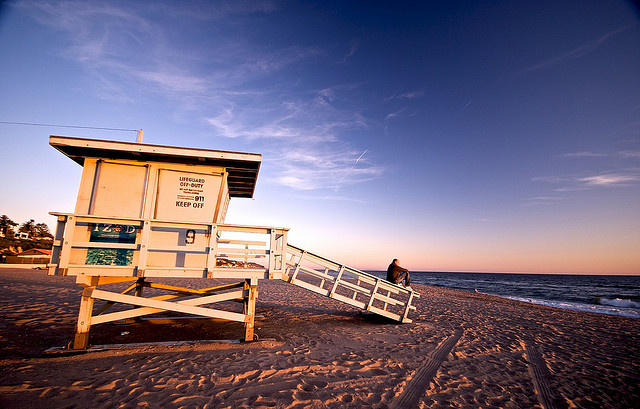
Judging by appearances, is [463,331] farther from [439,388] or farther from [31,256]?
[31,256]

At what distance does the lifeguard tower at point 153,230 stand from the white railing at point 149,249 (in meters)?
0.02

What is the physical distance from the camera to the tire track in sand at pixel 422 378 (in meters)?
4.25

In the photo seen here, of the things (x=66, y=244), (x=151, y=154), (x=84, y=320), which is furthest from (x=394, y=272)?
(x=66, y=244)

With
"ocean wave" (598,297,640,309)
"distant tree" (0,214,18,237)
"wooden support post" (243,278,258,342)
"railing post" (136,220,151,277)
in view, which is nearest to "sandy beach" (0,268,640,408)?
"wooden support post" (243,278,258,342)

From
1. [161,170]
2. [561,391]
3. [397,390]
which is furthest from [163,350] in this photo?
[561,391]

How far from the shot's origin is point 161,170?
7035 millimetres

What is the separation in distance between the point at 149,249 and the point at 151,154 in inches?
96.4

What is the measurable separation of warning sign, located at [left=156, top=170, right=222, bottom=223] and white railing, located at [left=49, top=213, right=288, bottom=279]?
0.59 metres

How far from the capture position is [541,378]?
544cm

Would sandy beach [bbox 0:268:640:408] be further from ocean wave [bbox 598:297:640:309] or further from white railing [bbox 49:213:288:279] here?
ocean wave [bbox 598:297:640:309]

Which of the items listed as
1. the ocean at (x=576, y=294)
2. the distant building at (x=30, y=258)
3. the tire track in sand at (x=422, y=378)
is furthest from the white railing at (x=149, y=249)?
the distant building at (x=30, y=258)

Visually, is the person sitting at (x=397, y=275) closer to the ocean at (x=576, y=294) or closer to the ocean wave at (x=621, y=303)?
the ocean at (x=576, y=294)

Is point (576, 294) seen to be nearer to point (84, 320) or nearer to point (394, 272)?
point (394, 272)

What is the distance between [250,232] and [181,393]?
3355mm
